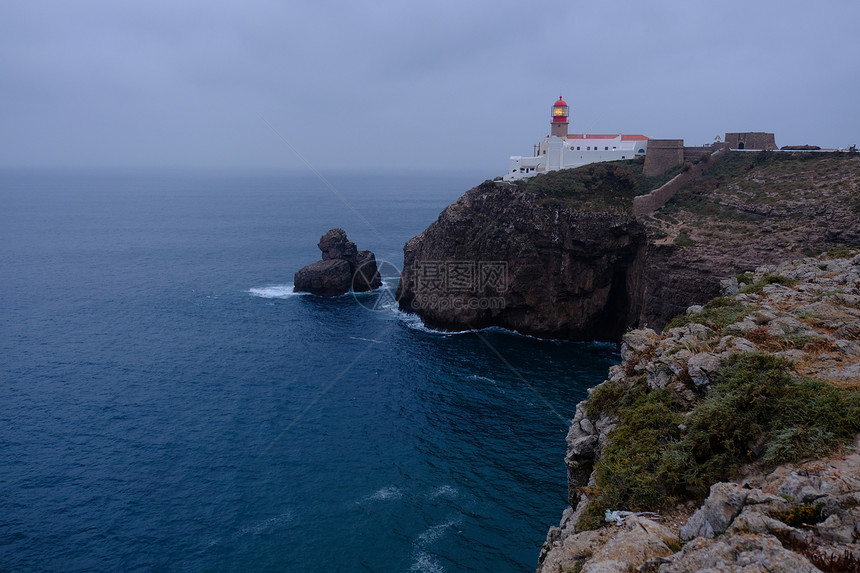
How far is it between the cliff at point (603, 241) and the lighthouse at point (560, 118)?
1557cm

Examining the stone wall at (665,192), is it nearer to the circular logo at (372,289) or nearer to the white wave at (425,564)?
the circular logo at (372,289)

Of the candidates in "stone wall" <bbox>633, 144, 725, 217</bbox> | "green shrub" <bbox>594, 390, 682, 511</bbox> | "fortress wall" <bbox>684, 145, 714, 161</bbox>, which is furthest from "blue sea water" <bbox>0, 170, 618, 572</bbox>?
"fortress wall" <bbox>684, 145, 714, 161</bbox>

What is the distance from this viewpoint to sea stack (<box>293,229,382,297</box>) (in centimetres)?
8062

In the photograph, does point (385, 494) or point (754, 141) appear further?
point (754, 141)

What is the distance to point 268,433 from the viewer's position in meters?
42.6

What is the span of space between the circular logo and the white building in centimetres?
2499

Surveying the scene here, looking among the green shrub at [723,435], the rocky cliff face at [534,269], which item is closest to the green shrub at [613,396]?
the green shrub at [723,435]

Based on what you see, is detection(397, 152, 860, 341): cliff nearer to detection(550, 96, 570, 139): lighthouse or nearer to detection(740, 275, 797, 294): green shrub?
detection(550, 96, 570, 139): lighthouse

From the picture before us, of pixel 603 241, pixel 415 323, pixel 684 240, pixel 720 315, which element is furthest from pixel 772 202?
pixel 415 323

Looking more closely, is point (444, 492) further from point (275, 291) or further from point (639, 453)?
point (275, 291)

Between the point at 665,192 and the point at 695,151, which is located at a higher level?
the point at 695,151

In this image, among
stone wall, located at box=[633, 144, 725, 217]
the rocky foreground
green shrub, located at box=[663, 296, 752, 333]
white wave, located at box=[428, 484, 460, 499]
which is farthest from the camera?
stone wall, located at box=[633, 144, 725, 217]

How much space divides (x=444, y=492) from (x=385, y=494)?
12.7ft

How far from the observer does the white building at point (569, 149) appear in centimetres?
8262
